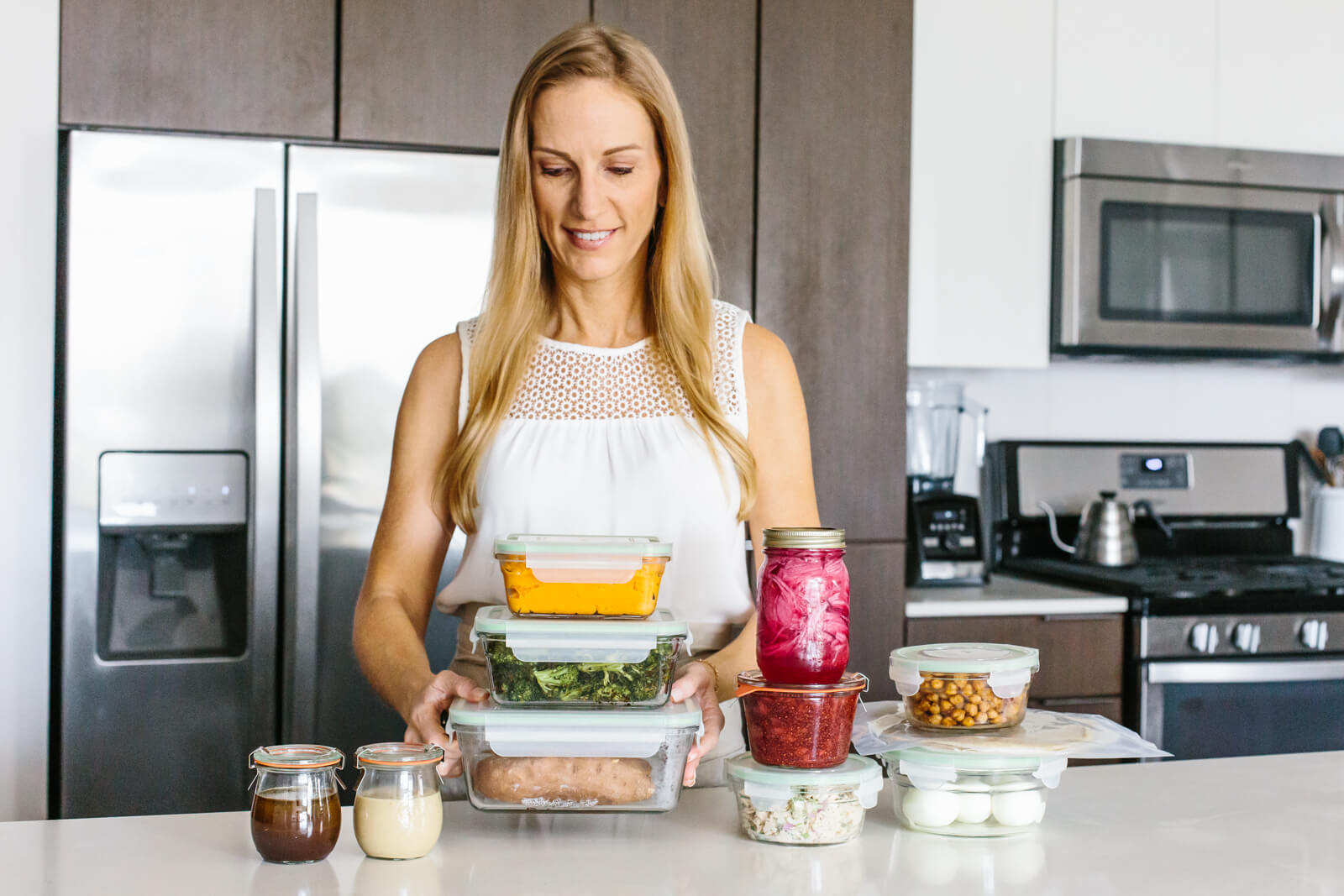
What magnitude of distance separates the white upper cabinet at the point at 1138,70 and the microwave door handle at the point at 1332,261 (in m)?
0.34

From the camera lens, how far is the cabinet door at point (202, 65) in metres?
2.28

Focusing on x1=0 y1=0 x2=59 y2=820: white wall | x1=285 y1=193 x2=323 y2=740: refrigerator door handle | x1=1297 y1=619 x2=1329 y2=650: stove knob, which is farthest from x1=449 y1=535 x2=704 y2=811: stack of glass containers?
x1=1297 y1=619 x2=1329 y2=650: stove knob

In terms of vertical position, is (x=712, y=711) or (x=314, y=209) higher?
(x=314, y=209)

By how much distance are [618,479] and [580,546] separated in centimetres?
45

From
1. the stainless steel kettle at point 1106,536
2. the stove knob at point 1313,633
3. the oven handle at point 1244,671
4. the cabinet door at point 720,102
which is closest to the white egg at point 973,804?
the cabinet door at point 720,102

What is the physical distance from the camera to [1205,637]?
8.82ft

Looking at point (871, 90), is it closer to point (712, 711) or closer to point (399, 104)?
point (399, 104)

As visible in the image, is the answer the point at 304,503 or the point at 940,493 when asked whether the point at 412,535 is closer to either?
the point at 304,503

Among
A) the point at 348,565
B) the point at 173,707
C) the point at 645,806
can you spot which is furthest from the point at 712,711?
the point at 173,707

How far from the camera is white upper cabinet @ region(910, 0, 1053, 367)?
2.91m

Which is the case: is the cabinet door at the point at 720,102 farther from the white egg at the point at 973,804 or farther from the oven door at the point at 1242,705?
the white egg at the point at 973,804

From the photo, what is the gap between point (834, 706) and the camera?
3.55 feet

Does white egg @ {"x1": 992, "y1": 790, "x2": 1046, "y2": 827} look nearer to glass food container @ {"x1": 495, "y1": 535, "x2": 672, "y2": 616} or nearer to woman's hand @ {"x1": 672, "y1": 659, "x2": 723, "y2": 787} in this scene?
woman's hand @ {"x1": 672, "y1": 659, "x2": 723, "y2": 787}

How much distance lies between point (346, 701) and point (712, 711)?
132cm
